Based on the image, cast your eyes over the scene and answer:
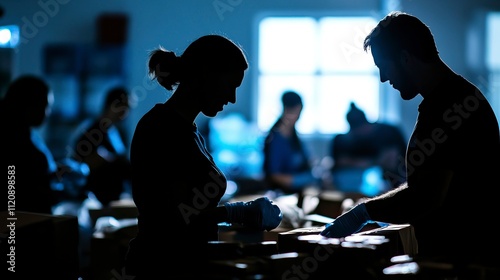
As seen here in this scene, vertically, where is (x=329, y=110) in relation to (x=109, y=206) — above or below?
above

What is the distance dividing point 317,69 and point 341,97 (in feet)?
1.38

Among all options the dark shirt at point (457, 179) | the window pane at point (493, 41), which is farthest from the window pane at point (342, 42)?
the dark shirt at point (457, 179)

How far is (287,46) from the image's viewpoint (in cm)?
784

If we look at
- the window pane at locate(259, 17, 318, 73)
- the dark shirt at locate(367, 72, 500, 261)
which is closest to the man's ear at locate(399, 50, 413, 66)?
the dark shirt at locate(367, 72, 500, 261)

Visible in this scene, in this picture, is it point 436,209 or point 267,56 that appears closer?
point 436,209

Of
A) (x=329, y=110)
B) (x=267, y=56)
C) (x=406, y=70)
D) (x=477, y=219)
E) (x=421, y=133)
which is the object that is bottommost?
(x=477, y=219)

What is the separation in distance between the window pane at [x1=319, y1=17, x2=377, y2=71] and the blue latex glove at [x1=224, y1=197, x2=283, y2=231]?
598 cm

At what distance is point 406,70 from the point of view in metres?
1.80

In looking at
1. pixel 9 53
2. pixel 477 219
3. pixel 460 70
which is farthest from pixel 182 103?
pixel 460 70

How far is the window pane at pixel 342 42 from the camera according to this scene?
7727 millimetres

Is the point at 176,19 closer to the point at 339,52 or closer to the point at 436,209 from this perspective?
the point at 339,52

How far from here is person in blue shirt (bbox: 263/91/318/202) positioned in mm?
4543

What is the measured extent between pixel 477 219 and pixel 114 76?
6.23 meters

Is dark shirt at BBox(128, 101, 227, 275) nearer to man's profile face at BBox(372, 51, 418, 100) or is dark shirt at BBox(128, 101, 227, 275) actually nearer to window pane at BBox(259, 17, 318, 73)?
man's profile face at BBox(372, 51, 418, 100)
